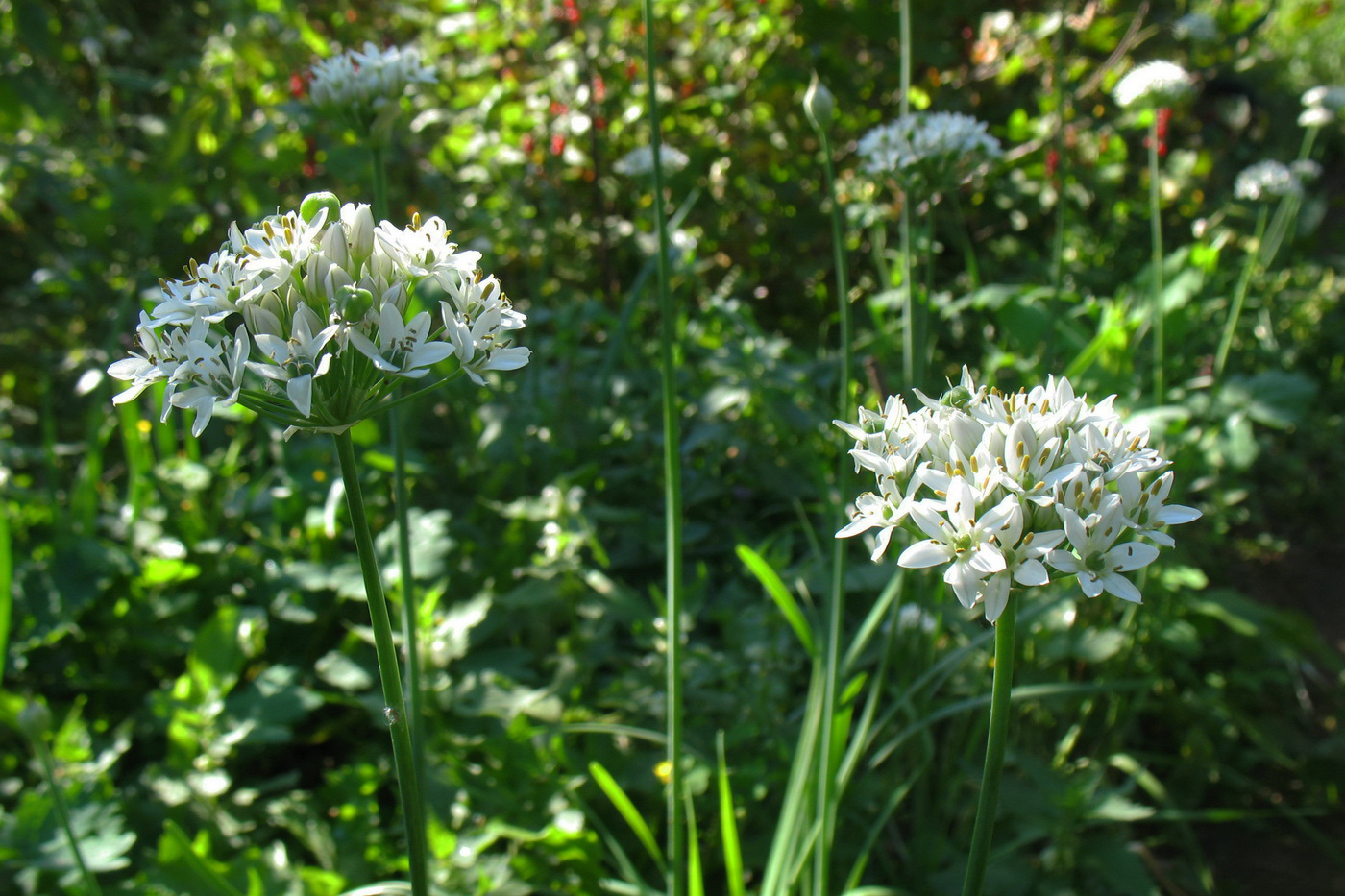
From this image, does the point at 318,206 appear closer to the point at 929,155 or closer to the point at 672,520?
the point at 672,520

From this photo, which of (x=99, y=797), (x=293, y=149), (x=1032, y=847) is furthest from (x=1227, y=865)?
(x=293, y=149)

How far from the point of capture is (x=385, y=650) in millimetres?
764

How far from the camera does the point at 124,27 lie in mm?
3973

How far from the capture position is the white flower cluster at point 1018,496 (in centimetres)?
72

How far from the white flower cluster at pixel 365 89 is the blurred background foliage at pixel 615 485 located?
2.49 ft

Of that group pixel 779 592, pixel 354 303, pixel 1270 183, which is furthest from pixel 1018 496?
pixel 1270 183

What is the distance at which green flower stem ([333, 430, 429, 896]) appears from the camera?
29.6 inches

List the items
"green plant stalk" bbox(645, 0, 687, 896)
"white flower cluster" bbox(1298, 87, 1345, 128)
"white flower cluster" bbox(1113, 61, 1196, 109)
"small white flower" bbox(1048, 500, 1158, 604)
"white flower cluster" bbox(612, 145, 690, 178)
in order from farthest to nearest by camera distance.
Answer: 1. "white flower cluster" bbox(612, 145, 690, 178)
2. "white flower cluster" bbox(1298, 87, 1345, 128)
3. "white flower cluster" bbox(1113, 61, 1196, 109)
4. "green plant stalk" bbox(645, 0, 687, 896)
5. "small white flower" bbox(1048, 500, 1158, 604)

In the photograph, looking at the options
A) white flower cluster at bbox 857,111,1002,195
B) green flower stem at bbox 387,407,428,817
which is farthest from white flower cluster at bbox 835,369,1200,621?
white flower cluster at bbox 857,111,1002,195

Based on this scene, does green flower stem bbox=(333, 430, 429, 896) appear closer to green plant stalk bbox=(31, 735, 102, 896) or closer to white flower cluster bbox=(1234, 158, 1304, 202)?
green plant stalk bbox=(31, 735, 102, 896)

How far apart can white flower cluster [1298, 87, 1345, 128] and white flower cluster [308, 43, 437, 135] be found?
2.54m

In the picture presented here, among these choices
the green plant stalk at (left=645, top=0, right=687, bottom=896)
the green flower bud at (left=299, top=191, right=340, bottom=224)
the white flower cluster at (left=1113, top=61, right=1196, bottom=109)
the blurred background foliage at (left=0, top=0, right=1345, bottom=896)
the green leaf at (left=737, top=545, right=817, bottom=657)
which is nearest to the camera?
the green flower bud at (left=299, top=191, right=340, bottom=224)

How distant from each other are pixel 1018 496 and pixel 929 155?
103 cm

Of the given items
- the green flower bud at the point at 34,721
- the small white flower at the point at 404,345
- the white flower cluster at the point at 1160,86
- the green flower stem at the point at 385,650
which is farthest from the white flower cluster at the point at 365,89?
the white flower cluster at the point at 1160,86
